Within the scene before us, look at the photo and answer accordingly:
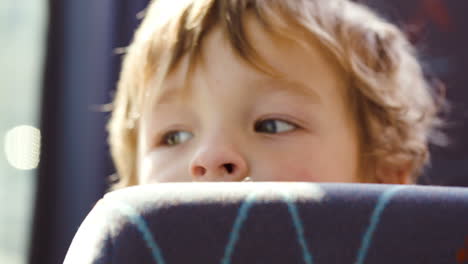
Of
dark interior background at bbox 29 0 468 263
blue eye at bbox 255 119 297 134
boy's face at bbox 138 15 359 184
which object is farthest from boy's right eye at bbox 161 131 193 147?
dark interior background at bbox 29 0 468 263

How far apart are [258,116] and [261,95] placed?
32mm

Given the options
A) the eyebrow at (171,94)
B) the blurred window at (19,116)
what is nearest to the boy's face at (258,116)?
the eyebrow at (171,94)

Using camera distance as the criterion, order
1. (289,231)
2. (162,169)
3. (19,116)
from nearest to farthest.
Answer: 1. (289,231)
2. (162,169)
3. (19,116)

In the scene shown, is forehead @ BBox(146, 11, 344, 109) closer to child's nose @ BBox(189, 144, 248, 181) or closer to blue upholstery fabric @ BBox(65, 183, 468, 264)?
child's nose @ BBox(189, 144, 248, 181)

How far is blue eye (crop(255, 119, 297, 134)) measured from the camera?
2.62 ft

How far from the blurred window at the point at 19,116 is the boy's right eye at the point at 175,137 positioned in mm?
491

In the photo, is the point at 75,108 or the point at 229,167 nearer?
the point at 229,167

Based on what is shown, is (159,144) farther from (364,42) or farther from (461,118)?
(461,118)

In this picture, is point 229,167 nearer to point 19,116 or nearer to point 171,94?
point 171,94

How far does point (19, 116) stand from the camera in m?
1.24

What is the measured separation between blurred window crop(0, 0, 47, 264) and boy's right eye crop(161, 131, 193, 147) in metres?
0.49

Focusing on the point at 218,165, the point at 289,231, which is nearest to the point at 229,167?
the point at 218,165

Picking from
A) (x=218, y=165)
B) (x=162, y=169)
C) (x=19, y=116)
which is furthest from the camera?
(x=19, y=116)

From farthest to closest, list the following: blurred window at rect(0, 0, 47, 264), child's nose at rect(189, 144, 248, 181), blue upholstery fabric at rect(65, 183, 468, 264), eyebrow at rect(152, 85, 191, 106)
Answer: blurred window at rect(0, 0, 47, 264) → eyebrow at rect(152, 85, 191, 106) → child's nose at rect(189, 144, 248, 181) → blue upholstery fabric at rect(65, 183, 468, 264)
